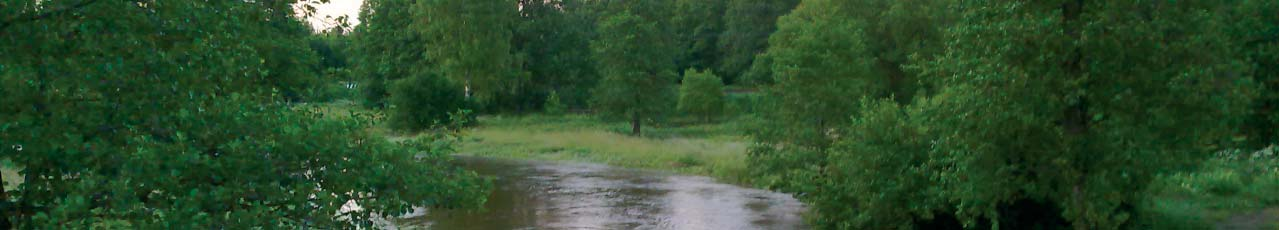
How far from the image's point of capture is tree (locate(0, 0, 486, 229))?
8586 mm

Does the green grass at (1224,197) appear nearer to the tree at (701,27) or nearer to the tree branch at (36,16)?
the tree branch at (36,16)

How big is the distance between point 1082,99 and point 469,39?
44.9m

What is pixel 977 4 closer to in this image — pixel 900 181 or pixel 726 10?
pixel 900 181

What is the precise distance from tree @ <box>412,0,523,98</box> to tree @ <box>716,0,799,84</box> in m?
22.9

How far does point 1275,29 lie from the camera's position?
63.7 ft

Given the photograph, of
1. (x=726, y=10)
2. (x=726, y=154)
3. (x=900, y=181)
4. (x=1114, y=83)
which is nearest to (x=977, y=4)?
(x=1114, y=83)

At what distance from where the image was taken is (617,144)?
157 ft

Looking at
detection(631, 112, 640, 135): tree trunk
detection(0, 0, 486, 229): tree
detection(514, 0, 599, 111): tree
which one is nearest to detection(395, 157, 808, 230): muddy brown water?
detection(631, 112, 640, 135): tree trunk

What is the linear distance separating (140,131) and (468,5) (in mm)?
49831

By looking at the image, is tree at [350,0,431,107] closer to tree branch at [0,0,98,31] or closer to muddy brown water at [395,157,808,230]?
muddy brown water at [395,157,808,230]

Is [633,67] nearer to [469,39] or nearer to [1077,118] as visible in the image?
[469,39]

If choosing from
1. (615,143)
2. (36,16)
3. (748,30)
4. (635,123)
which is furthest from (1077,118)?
(748,30)

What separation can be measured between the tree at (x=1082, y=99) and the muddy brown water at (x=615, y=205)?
8.29 meters

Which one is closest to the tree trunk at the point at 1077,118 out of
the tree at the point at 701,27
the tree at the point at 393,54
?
the tree at the point at 393,54
